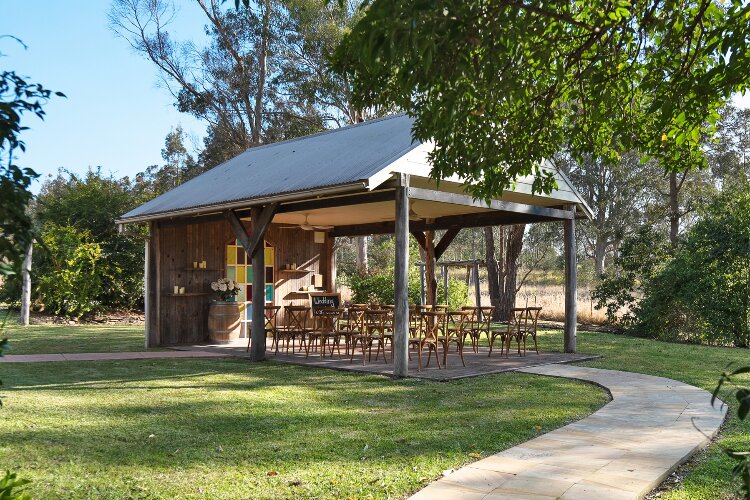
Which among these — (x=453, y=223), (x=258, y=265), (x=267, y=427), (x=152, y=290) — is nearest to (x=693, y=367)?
(x=453, y=223)

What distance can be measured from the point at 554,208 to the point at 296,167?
4.64 m

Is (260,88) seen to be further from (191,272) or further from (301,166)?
(301,166)

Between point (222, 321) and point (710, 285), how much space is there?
10.3 m

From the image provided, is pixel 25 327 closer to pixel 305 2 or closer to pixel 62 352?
pixel 62 352

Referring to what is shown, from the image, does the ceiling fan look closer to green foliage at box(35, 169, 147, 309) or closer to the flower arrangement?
the flower arrangement

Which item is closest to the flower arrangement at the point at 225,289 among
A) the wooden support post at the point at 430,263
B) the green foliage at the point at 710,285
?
the wooden support post at the point at 430,263

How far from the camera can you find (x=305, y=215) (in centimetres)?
1388

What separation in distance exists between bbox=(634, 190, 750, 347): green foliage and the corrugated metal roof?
7906 mm

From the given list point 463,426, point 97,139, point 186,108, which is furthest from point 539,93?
point 97,139

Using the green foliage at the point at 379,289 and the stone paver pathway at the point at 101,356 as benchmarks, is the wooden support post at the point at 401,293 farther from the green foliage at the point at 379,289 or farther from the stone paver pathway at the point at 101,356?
the green foliage at the point at 379,289

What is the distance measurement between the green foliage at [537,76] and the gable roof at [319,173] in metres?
2.94

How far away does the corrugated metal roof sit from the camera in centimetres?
933

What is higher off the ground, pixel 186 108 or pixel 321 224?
pixel 186 108

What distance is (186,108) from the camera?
26469mm
